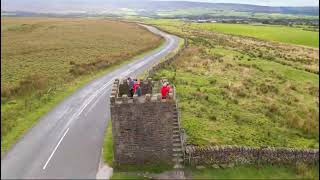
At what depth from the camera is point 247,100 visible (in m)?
46.0

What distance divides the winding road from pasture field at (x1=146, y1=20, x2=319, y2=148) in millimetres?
7259

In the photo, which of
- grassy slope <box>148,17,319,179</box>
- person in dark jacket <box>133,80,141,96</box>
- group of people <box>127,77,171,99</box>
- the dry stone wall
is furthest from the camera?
person in dark jacket <box>133,80,141,96</box>

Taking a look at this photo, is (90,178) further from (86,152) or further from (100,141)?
(100,141)

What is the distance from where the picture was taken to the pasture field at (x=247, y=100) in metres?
35.2

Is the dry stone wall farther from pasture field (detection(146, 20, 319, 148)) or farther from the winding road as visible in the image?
the winding road

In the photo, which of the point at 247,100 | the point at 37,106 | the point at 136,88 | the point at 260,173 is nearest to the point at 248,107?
the point at 247,100

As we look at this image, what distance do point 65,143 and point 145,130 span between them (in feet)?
24.1

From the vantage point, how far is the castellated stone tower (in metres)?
27.8

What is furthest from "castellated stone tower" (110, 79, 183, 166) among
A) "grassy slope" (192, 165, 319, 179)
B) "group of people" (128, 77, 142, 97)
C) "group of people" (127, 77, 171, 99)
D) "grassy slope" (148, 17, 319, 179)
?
"group of people" (128, 77, 142, 97)

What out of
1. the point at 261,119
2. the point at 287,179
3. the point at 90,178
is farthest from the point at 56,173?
the point at 261,119

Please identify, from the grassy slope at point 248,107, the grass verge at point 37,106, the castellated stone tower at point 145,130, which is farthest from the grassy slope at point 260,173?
the grass verge at point 37,106

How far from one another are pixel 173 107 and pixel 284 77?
118 ft

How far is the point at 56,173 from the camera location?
27234 millimetres

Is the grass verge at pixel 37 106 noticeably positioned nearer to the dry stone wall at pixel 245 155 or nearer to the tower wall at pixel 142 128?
the tower wall at pixel 142 128
